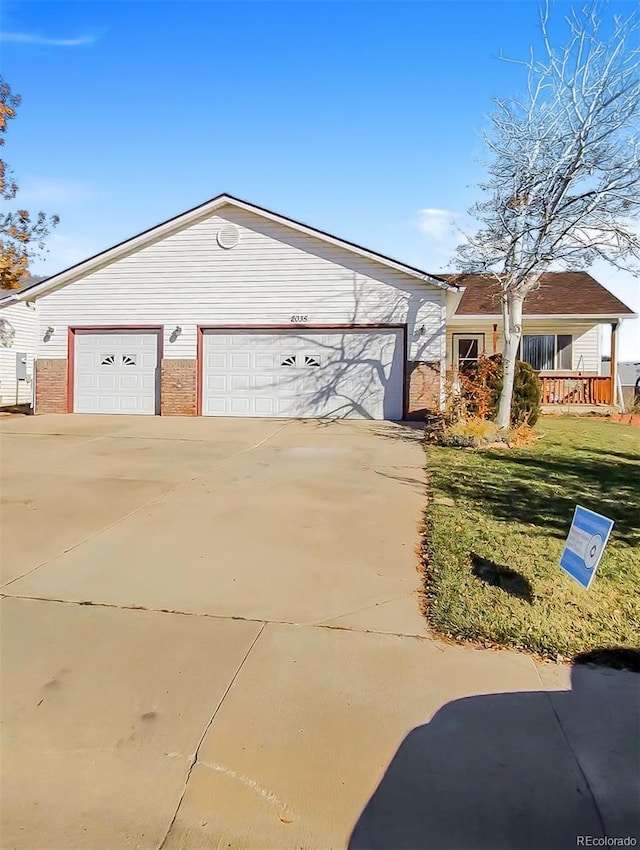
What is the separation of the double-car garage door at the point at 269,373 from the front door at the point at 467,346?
18.7ft

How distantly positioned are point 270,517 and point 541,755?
12.8 feet

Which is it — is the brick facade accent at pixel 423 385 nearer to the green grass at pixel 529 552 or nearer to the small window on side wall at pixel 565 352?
the green grass at pixel 529 552

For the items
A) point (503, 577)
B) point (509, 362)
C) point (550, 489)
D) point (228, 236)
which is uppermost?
point (228, 236)

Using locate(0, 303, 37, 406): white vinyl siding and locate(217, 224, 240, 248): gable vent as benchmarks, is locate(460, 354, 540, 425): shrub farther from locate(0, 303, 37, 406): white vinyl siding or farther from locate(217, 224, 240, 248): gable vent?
locate(0, 303, 37, 406): white vinyl siding

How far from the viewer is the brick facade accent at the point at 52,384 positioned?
16438 mm

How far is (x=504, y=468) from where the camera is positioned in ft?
27.8

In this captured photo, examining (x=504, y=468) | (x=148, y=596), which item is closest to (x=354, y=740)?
(x=148, y=596)

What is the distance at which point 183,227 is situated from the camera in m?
15.9

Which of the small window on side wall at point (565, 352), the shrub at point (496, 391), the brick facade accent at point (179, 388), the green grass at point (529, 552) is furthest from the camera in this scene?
the small window on side wall at point (565, 352)

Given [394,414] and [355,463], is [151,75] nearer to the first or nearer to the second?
[355,463]

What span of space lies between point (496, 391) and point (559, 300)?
364 inches

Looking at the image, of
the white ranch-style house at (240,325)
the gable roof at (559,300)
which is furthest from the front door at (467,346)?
the white ranch-style house at (240,325)

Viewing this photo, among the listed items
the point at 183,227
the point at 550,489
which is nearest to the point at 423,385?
the point at 550,489

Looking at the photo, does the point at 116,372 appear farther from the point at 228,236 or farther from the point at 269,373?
the point at 228,236
